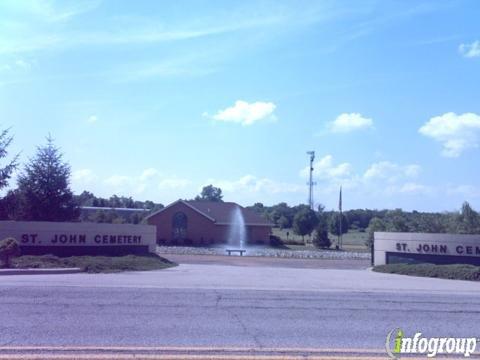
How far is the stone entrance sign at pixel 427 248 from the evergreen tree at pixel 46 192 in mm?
21233

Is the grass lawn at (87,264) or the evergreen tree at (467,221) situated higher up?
the evergreen tree at (467,221)

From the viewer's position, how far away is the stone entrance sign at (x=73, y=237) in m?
28.0

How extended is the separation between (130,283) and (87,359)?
10066 millimetres

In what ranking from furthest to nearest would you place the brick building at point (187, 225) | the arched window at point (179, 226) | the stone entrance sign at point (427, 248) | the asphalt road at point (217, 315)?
the arched window at point (179, 226) → the brick building at point (187, 225) → the stone entrance sign at point (427, 248) → the asphalt road at point (217, 315)

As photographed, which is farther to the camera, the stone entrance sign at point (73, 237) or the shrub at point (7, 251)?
the stone entrance sign at point (73, 237)

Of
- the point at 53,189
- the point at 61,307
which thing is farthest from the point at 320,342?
the point at 53,189

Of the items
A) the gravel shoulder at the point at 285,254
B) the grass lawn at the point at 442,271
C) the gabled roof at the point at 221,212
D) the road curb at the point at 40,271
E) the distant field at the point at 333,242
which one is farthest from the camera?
the distant field at the point at 333,242

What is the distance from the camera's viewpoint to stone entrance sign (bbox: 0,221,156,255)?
2803 centimetres

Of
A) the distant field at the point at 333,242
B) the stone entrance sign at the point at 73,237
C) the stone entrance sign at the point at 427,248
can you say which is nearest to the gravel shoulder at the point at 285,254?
the distant field at the point at 333,242

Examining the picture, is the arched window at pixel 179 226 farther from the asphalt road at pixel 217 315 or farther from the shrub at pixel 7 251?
the asphalt road at pixel 217 315

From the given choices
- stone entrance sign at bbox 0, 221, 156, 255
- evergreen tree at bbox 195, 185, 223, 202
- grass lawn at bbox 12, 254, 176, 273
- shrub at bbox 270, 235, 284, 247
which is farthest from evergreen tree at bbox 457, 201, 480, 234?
evergreen tree at bbox 195, 185, 223, 202

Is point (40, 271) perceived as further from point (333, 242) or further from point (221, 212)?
point (333, 242)

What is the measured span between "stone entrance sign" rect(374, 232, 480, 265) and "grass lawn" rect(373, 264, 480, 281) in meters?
3.16

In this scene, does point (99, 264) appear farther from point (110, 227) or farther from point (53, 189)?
point (53, 189)
